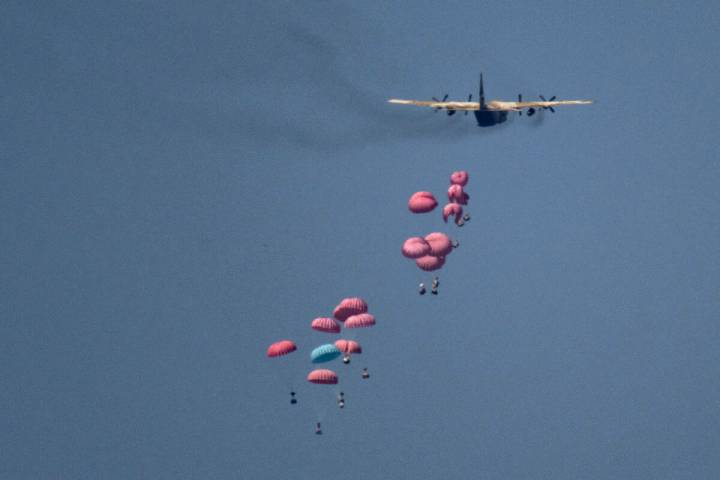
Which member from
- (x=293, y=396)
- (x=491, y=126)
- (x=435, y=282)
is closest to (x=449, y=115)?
(x=491, y=126)

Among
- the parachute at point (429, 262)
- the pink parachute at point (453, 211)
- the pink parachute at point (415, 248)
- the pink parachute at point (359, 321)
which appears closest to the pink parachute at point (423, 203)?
the pink parachute at point (453, 211)

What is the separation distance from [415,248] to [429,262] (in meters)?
2.21

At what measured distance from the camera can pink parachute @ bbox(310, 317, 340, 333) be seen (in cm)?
6975

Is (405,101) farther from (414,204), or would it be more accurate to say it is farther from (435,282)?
(435,282)

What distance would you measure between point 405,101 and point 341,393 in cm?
2460

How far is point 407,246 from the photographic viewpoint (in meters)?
70.7

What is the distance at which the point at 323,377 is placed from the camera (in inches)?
2749

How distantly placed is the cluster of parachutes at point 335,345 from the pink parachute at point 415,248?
5.43 m

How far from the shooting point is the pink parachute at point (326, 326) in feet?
229

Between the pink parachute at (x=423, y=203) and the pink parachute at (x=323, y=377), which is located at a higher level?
the pink parachute at (x=423, y=203)

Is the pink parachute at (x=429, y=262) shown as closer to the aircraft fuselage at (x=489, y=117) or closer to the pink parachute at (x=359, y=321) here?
the pink parachute at (x=359, y=321)

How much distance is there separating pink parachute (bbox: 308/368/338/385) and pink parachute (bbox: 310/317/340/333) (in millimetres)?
3272

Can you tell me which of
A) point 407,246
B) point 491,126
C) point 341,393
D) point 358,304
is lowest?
point 341,393

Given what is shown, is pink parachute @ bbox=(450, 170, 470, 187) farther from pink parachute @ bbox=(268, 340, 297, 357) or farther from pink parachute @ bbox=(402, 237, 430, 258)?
pink parachute @ bbox=(268, 340, 297, 357)
